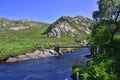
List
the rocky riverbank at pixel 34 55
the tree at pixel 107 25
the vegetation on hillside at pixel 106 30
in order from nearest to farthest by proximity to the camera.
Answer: the vegetation on hillside at pixel 106 30, the tree at pixel 107 25, the rocky riverbank at pixel 34 55

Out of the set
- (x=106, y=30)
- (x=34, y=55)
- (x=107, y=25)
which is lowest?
(x=34, y=55)

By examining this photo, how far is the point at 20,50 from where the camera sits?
160 meters

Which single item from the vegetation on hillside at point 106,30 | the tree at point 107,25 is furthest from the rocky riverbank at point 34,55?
the tree at point 107,25

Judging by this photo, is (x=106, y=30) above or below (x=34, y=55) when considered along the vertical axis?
above

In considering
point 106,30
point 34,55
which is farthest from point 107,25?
point 34,55

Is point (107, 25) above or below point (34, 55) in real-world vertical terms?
above

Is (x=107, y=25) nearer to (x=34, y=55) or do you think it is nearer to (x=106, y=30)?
(x=106, y=30)

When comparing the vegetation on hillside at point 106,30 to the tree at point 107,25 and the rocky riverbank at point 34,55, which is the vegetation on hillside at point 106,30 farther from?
the rocky riverbank at point 34,55

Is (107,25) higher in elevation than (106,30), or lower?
higher

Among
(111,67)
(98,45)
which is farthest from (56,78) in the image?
(111,67)

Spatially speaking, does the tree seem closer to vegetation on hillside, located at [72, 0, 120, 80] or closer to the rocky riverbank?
vegetation on hillside, located at [72, 0, 120, 80]

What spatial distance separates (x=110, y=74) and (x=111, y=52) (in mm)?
12146

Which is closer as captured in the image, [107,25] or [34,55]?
[107,25]

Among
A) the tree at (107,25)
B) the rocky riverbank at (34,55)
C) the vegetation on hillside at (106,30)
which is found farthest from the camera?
the rocky riverbank at (34,55)
